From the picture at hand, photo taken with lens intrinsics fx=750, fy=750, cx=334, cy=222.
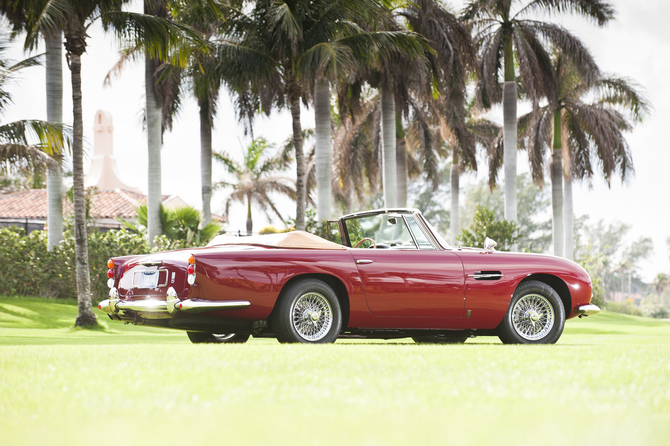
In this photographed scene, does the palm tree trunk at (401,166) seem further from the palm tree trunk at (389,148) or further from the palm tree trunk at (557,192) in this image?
the palm tree trunk at (557,192)

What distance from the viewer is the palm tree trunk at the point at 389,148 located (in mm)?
24234

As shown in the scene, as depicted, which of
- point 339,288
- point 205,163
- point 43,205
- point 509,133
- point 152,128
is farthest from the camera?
point 43,205

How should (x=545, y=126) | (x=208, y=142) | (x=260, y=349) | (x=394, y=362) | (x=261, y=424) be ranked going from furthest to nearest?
(x=545, y=126), (x=208, y=142), (x=260, y=349), (x=394, y=362), (x=261, y=424)

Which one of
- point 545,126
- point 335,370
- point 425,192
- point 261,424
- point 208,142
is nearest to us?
point 261,424

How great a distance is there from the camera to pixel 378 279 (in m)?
7.41

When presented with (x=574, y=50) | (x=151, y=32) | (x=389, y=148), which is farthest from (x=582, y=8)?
(x=151, y=32)

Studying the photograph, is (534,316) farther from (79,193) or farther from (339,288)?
(79,193)

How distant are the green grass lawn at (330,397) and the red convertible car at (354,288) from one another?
0.90 meters

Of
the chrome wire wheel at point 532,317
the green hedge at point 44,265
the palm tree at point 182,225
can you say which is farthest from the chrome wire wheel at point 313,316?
the palm tree at point 182,225

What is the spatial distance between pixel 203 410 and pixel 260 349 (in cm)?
253

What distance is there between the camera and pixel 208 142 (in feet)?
85.3

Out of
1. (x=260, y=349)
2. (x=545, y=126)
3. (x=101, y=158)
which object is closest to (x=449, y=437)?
(x=260, y=349)

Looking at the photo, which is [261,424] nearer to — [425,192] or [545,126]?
[545,126]

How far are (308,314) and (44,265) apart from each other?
48.2 feet
